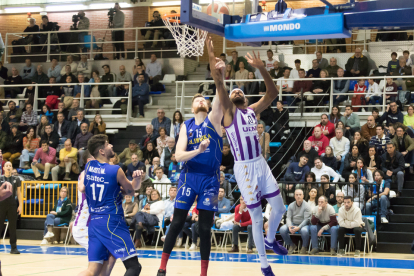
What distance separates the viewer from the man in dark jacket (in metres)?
13.4

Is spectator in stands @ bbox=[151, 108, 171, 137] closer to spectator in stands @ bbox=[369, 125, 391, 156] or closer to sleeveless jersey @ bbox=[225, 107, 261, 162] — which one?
spectator in stands @ bbox=[369, 125, 391, 156]

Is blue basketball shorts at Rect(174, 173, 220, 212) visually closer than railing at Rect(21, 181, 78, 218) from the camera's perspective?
Yes

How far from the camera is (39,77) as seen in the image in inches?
848

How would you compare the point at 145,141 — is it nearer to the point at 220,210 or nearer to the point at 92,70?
the point at 220,210

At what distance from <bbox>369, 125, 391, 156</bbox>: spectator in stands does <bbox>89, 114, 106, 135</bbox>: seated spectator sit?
839 cm

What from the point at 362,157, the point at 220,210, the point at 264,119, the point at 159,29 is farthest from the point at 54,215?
the point at 159,29

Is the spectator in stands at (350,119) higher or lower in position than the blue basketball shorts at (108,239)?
higher

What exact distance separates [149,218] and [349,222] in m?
4.68

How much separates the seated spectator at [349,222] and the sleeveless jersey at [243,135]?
566 centimetres

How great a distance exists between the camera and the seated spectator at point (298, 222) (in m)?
12.1

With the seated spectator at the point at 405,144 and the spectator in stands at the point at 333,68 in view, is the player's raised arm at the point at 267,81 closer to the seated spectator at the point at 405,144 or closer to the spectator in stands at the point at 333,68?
the seated spectator at the point at 405,144

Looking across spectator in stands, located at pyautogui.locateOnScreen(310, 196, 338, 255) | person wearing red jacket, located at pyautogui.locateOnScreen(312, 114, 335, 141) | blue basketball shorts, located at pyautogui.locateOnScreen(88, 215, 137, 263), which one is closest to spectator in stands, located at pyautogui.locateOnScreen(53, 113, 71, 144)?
person wearing red jacket, located at pyautogui.locateOnScreen(312, 114, 335, 141)

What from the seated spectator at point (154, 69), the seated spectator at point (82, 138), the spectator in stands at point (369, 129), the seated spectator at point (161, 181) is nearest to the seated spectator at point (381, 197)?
the spectator in stands at point (369, 129)

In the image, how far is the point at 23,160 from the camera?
1703 cm
